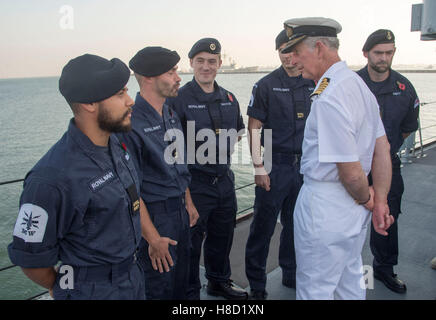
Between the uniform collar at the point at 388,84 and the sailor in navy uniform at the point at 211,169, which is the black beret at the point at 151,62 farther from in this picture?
the uniform collar at the point at 388,84

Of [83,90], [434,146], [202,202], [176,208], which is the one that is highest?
[83,90]

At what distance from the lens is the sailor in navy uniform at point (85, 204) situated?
4.16 feet

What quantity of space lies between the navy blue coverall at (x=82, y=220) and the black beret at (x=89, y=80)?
0.14 m

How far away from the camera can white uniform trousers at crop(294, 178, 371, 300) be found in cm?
165

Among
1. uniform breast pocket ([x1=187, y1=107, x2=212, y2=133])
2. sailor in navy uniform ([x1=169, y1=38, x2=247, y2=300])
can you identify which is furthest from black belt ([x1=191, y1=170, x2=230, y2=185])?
uniform breast pocket ([x1=187, y1=107, x2=212, y2=133])

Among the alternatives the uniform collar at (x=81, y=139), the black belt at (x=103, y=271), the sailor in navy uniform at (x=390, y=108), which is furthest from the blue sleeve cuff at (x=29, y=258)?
the sailor in navy uniform at (x=390, y=108)

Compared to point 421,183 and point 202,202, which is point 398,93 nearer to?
point 202,202

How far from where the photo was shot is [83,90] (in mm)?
1382

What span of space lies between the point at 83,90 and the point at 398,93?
2445 millimetres

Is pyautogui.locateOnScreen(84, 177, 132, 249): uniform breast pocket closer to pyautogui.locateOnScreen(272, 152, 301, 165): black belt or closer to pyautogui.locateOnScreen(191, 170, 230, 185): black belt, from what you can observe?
pyautogui.locateOnScreen(191, 170, 230, 185): black belt

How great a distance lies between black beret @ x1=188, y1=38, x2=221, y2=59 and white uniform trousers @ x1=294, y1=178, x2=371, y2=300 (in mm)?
1421

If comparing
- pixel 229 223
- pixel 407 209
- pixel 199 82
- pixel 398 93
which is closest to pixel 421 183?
pixel 407 209
